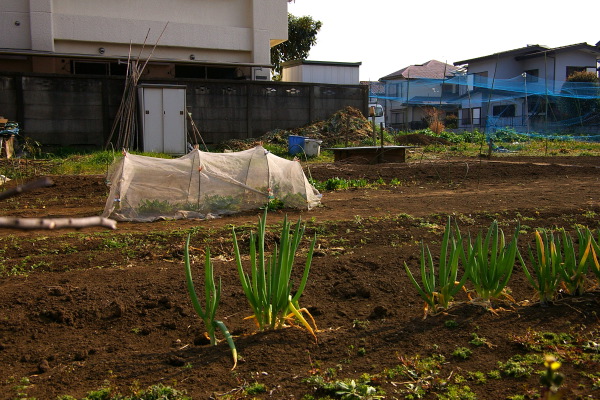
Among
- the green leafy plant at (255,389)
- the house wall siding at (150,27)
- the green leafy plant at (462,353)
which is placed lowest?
the green leafy plant at (255,389)

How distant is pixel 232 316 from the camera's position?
387 cm

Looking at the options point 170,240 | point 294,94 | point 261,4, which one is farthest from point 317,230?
point 261,4

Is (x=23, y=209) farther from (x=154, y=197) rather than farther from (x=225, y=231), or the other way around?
(x=225, y=231)

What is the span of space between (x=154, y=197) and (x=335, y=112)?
1352 cm

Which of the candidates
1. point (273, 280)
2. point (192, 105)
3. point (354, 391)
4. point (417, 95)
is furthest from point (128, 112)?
point (417, 95)

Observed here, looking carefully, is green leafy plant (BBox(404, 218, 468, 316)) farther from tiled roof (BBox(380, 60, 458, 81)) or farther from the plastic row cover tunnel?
tiled roof (BBox(380, 60, 458, 81))

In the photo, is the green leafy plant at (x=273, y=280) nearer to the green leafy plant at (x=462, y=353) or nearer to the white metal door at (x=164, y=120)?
the green leafy plant at (x=462, y=353)

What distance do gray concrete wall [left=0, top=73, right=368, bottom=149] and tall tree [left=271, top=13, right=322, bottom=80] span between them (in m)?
12.2

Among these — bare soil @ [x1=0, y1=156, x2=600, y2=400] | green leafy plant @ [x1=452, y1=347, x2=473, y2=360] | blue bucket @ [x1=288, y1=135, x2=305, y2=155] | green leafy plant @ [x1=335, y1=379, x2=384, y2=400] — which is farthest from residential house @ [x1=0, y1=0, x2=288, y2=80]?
green leafy plant @ [x1=335, y1=379, x2=384, y2=400]

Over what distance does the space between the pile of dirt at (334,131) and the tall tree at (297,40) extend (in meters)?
12.6

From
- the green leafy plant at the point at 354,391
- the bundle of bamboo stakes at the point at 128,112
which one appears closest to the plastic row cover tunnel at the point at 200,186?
the green leafy plant at the point at 354,391

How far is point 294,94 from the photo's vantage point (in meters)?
19.7

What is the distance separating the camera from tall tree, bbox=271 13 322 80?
105 feet

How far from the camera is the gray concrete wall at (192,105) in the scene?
52.7 ft
